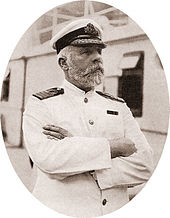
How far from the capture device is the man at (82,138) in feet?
6.49

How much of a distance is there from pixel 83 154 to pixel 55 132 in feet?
0.47

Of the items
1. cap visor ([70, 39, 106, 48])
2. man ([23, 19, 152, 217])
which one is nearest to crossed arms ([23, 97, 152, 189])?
man ([23, 19, 152, 217])

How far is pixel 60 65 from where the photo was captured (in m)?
2.05

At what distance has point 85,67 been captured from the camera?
2.02m

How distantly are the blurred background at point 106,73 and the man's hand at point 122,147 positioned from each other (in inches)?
3.2

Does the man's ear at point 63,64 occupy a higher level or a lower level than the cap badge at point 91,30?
lower

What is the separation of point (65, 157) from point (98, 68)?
385mm

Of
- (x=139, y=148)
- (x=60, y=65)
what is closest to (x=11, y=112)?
(x=60, y=65)

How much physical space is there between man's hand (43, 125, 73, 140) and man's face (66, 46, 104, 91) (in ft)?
0.64

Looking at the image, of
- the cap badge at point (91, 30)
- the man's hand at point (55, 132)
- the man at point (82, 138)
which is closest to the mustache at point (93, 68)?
the man at point (82, 138)

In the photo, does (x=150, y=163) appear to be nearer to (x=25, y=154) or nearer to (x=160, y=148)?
(x=160, y=148)

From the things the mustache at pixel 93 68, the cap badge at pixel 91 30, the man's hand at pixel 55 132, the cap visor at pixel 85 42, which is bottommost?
the man's hand at pixel 55 132

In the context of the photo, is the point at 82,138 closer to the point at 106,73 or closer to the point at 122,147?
the point at 122,147

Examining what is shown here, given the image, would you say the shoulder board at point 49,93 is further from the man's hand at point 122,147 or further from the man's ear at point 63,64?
the man's hand at point 122,147
